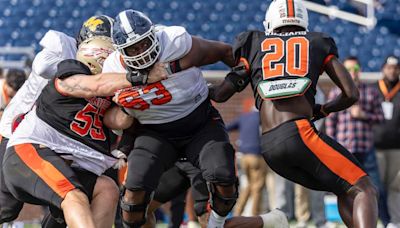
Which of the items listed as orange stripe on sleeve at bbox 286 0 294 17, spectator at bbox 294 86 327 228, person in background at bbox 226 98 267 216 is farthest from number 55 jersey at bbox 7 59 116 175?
person in background at bbox 226 98 267 216

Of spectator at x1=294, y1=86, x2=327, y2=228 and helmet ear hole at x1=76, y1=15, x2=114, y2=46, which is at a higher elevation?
helmet ear hole at x1=76, y1=15, x2=114, y2=46

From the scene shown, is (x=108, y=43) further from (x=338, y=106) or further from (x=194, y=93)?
(x=338, y=106)

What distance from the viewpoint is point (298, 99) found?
5.79 m

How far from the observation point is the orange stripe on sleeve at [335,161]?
5625 mm

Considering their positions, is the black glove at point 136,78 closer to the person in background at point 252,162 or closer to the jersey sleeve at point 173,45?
the jersey sleeve at point 173,45

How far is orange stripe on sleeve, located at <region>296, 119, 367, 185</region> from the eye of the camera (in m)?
5.62

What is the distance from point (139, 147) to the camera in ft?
19.9

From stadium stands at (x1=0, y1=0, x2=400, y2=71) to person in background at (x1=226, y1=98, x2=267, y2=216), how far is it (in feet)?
11.4

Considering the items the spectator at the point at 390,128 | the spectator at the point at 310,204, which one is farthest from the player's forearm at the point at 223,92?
the spectator at the point at 390,128

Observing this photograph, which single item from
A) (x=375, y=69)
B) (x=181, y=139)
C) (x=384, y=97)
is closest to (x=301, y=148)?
(x=181, y=139)

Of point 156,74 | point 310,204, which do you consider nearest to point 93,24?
point 156,74

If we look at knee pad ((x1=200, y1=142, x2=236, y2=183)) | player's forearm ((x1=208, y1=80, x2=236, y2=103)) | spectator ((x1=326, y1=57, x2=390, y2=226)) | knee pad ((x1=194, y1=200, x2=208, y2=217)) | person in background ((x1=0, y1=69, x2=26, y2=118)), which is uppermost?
player's forearm ((x1=208, y1=80, x2=236, y2=103))

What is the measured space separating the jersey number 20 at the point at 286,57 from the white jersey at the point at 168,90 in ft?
1.71

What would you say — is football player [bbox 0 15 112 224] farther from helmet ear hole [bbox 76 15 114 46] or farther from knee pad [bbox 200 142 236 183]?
knee pad [bbox 200 142 236 183]
